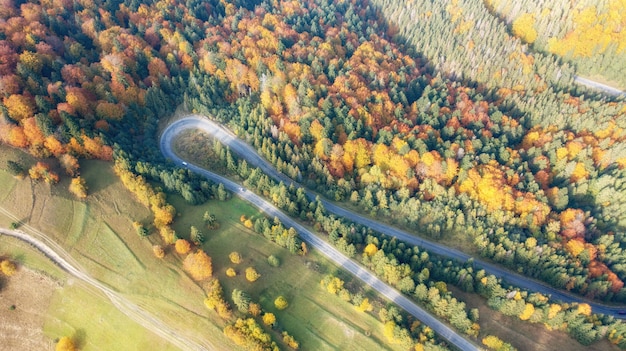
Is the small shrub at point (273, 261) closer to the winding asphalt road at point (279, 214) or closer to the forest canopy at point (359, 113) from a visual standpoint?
the winding asphalt road at point (279, 214)

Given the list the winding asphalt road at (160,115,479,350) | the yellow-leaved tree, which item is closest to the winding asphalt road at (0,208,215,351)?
the yellow-leaved tree

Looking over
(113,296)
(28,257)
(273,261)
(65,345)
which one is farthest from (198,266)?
(28,257)

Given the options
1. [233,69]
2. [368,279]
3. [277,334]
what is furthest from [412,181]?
[233,69]

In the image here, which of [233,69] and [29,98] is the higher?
[233,69]

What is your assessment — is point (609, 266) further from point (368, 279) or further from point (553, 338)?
point (368, 279)

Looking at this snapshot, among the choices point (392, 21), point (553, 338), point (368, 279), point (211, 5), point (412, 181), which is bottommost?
point (368, 279)

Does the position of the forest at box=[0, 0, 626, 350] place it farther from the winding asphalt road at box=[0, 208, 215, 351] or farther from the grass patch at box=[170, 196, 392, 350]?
the winding asphalt road at box=[0, 208, 215, 351]

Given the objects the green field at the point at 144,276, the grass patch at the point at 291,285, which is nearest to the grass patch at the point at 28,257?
the green field at the point at 144,276
